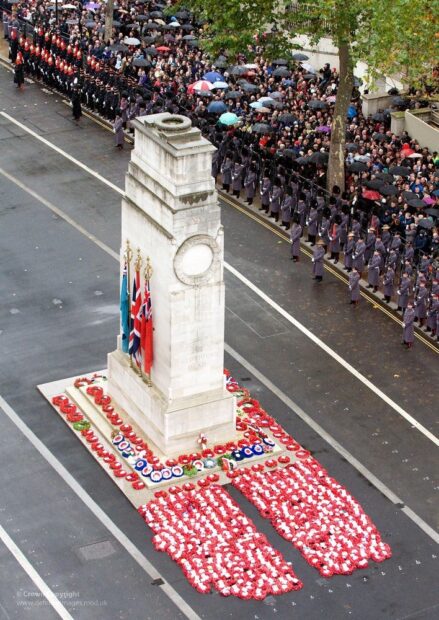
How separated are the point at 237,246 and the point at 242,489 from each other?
15.4 m

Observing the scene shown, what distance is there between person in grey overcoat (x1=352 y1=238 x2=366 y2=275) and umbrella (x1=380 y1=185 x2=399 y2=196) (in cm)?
281

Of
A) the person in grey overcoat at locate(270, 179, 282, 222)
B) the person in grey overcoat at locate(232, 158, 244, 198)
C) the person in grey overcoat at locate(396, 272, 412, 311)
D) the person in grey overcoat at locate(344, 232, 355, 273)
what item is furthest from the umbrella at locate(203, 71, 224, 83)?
the person in grey overcoat at locate(396, 272, 412, 311)

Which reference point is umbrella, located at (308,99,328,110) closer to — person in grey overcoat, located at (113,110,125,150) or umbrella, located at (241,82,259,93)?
umbrella, located at (241,82,259,93)

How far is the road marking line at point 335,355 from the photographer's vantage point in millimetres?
44469

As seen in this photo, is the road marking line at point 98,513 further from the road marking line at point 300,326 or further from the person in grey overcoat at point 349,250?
the person in grey overcoat at point 349,250

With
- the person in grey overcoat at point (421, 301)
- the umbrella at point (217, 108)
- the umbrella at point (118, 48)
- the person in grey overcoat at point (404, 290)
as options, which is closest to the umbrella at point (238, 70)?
the umbrella at point (118, 48)

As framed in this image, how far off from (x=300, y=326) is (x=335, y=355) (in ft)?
6.92

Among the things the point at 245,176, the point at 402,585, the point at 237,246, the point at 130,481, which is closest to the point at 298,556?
the point at 402,585

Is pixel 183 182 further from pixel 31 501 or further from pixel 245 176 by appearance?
pixel 245 176

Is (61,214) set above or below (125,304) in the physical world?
below

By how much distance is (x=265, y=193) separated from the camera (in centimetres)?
5703

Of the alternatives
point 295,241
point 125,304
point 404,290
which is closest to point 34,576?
point 125,304

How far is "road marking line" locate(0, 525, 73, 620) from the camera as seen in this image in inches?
1441

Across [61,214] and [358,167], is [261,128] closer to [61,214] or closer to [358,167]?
[358,167]
